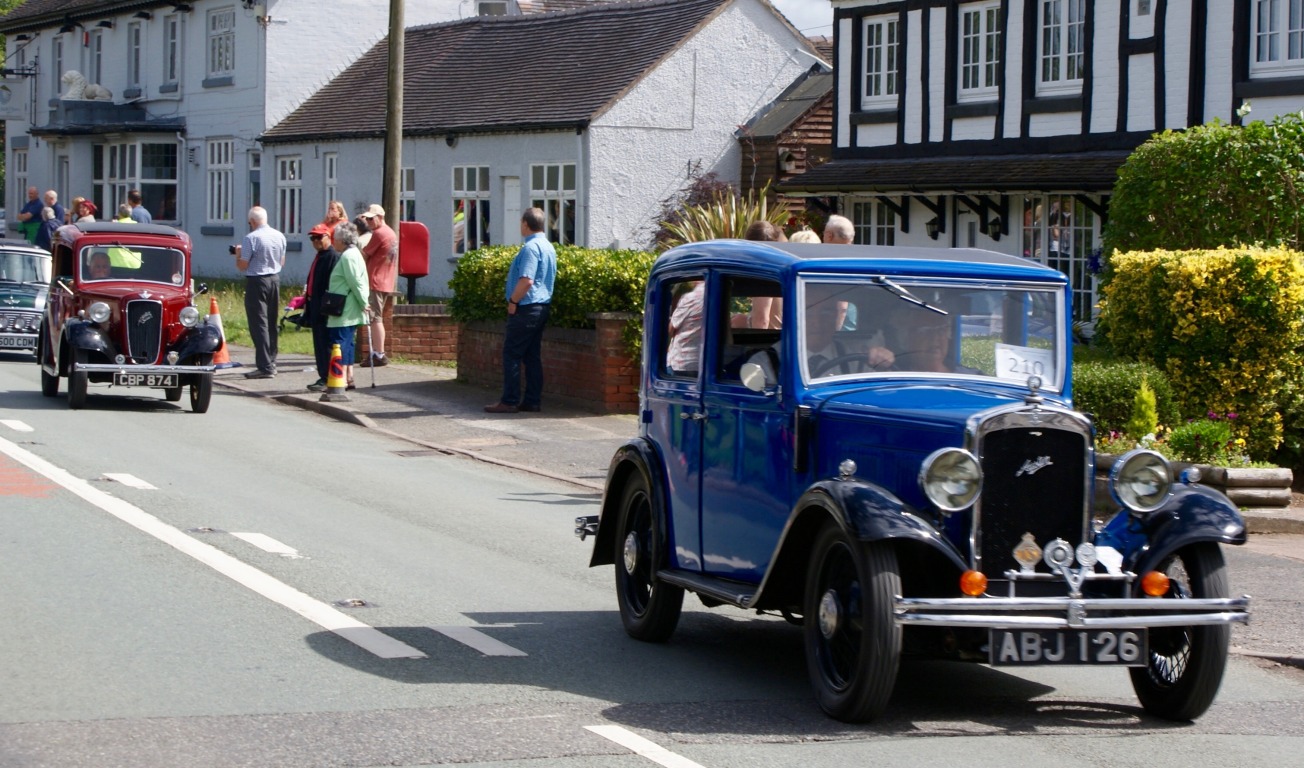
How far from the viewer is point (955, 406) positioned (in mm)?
6602

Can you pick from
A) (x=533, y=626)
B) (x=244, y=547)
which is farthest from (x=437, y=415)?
(x=533, y=626)

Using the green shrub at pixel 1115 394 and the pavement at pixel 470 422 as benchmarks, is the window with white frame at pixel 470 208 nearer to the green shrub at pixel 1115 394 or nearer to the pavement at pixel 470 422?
the pavement at pixel 470 422

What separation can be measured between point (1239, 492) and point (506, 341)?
799cm

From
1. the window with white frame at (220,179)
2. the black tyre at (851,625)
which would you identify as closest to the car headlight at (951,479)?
the black tyre at (851,625)

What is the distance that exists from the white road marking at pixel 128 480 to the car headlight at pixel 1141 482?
7.64 m

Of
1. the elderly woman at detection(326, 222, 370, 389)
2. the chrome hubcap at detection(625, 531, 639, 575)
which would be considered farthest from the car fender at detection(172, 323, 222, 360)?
the chrome hubcap at detection(625, 531, 639, 575)

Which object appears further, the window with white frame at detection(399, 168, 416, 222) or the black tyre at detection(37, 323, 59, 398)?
the window with white frame at detection(399, 168, 416, 222)

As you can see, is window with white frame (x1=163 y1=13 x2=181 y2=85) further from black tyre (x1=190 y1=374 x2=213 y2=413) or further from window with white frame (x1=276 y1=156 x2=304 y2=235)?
black tyre (x1=190 y1=374 x2=213 y2=413)

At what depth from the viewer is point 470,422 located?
17156 mm

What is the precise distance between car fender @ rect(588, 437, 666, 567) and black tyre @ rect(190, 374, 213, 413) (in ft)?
31.9

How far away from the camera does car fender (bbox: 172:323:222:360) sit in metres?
→ 17.2

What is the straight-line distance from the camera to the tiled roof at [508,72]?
112 feet

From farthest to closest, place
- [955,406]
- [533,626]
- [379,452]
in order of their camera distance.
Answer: [379,452], [533,626], [955,406]

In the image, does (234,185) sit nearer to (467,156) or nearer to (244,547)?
(467,156)
